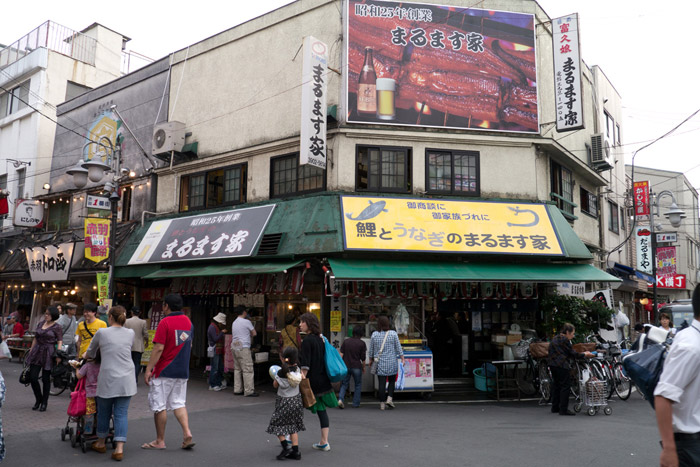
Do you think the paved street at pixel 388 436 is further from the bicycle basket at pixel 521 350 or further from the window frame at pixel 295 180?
the window frame at pixel 295 180

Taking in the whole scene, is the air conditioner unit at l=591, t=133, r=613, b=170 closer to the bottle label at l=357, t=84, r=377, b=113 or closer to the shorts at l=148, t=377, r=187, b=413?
the bottle label at l=357, t=84, r=377, b=113

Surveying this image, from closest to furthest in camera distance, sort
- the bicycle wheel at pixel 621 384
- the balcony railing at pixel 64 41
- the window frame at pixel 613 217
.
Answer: the bicycle wheel at pixel 621 384
the window frame at pixel 613 217
the balcony railing at pixel 64 41

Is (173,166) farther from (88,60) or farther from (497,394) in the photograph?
(88,60)

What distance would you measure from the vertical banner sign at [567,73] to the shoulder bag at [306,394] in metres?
10.5

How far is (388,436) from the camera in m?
8.41

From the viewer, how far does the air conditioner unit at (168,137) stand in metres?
17.1

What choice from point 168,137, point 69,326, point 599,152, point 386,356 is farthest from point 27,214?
point 599,152

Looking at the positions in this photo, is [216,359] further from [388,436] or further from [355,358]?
[388,436]

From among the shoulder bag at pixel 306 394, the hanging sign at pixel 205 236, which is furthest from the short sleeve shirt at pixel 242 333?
the shoulder bag at pixel 306 394

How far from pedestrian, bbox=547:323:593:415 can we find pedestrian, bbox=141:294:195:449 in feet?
23.3

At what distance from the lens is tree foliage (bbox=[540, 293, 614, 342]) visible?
14.0 m

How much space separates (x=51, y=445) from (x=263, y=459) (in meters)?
3.09

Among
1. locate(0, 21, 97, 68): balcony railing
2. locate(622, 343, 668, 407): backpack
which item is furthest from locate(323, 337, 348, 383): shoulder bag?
locate(0, 21, 97, 68): balcony railing

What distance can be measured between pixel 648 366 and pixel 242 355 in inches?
414
